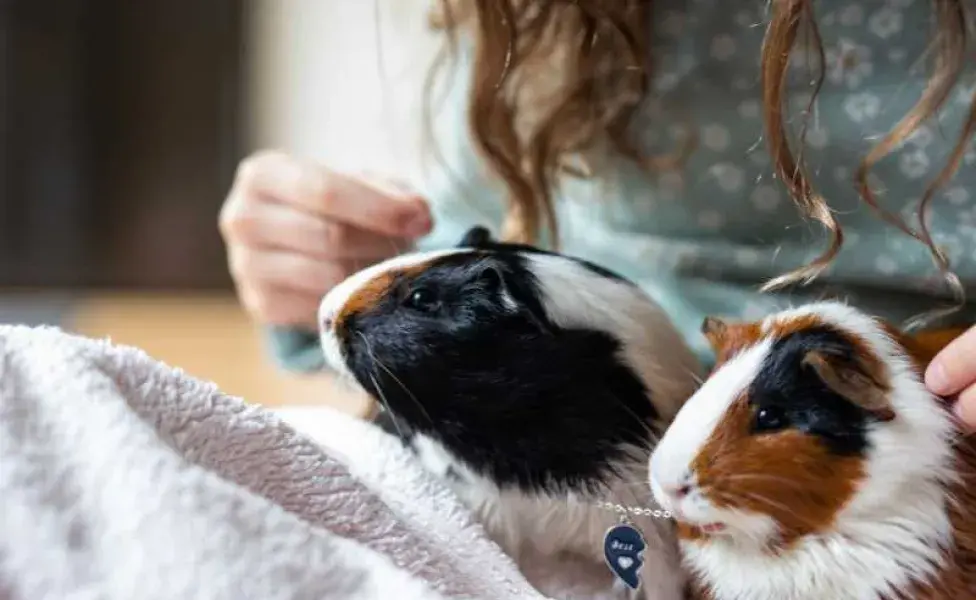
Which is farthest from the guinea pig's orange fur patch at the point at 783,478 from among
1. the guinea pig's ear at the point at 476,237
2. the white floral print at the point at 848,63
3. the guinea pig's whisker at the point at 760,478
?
the white floral print at the point at 848,63

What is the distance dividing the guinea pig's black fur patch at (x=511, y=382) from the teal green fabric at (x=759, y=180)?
185mm

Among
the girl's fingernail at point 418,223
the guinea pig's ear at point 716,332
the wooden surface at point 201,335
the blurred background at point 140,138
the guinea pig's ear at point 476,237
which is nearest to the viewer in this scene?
the guinea pig's ear at point 716,332

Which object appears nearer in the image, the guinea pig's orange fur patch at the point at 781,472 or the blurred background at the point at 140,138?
the guinea pig's orange fur patch at the point at 781,472

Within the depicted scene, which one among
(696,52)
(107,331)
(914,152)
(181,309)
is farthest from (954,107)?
(181,309)

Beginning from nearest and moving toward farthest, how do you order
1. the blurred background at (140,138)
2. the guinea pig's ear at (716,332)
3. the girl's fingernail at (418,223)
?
the guinea pig's ear at (716,332), the girl's fingernail at (418,223), the blurred background at (140,138)

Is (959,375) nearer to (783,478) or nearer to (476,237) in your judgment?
(783,478)

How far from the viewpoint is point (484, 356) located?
56 cm

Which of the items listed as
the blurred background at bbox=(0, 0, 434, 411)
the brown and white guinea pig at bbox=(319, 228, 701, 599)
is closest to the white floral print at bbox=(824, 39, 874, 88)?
the brown and white guinea pig at bbox=(319, 228, 701, 599)

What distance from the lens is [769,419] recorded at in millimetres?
457

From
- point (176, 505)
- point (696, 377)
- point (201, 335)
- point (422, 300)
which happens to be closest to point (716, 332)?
point (696, 377)

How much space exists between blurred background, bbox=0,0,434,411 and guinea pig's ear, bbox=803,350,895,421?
5.54ft

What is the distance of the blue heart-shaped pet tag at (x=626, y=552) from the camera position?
1.73ft

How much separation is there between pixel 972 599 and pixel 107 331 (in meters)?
1.83

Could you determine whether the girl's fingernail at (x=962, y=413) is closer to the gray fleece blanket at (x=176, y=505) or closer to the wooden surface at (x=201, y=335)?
the gray fleece blanket at (x=176, y=505)
